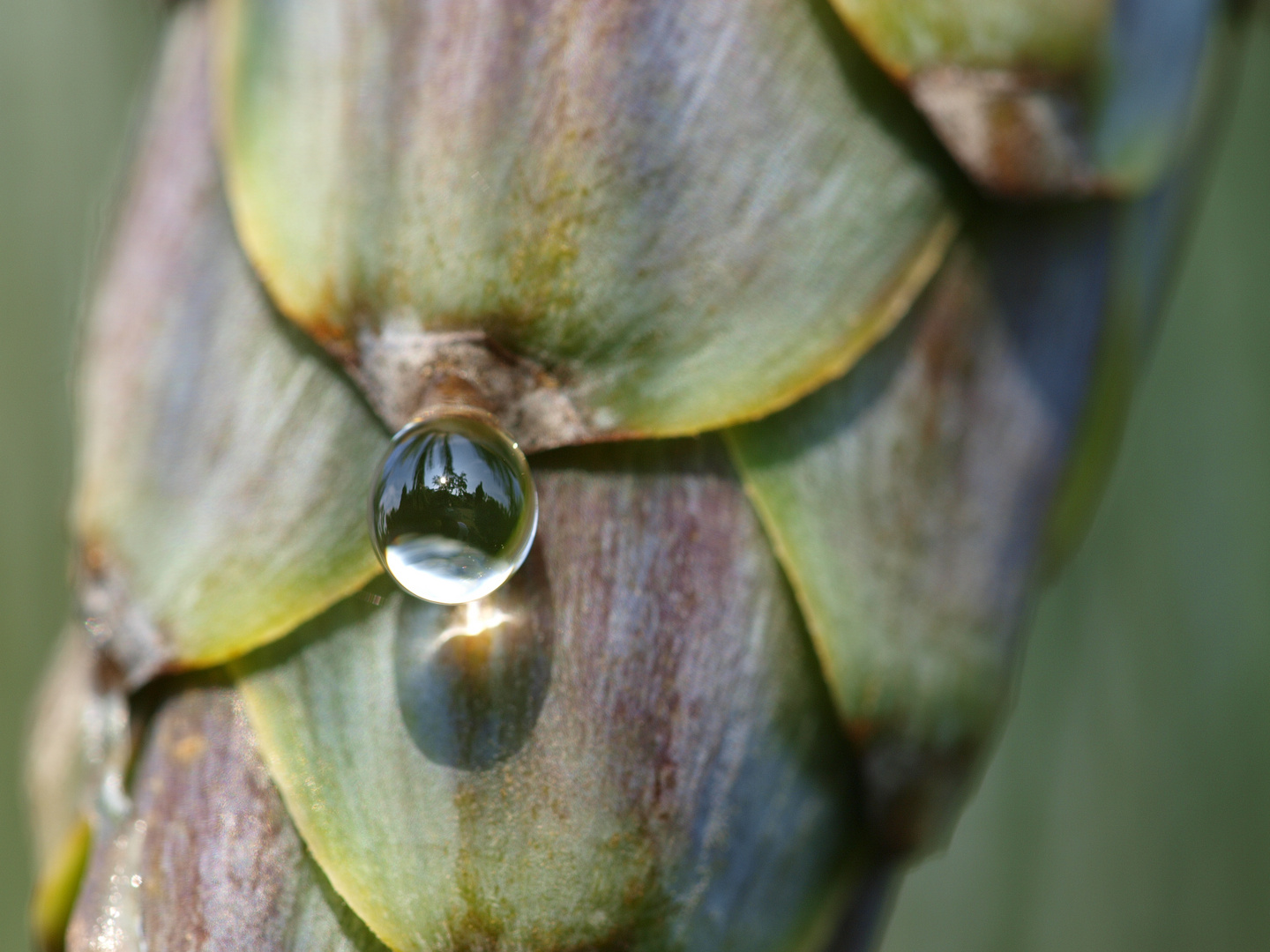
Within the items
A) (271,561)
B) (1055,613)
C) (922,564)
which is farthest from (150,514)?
(1055,613)

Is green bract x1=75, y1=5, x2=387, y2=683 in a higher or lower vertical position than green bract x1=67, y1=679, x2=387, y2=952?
higher

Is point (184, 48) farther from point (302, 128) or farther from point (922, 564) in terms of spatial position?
point (922, 564)

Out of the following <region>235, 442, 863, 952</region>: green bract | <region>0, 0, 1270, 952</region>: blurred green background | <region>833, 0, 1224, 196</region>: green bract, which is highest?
<region>833, 0, 1224, 196</region>: green bract

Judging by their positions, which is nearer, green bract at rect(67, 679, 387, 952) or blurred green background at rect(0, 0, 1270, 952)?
green bract at rect(67, 679, 387, 952)

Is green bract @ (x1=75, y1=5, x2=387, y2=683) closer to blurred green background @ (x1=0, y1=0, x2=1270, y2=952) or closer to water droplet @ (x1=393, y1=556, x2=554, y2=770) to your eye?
water droplet @ (x1=393, y1=556, x2=554, y2=770)

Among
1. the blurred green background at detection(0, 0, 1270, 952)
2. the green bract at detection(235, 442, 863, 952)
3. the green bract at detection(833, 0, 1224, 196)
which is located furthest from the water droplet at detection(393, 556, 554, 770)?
the blurred green background at detection(0, 0, 1270, 952)
